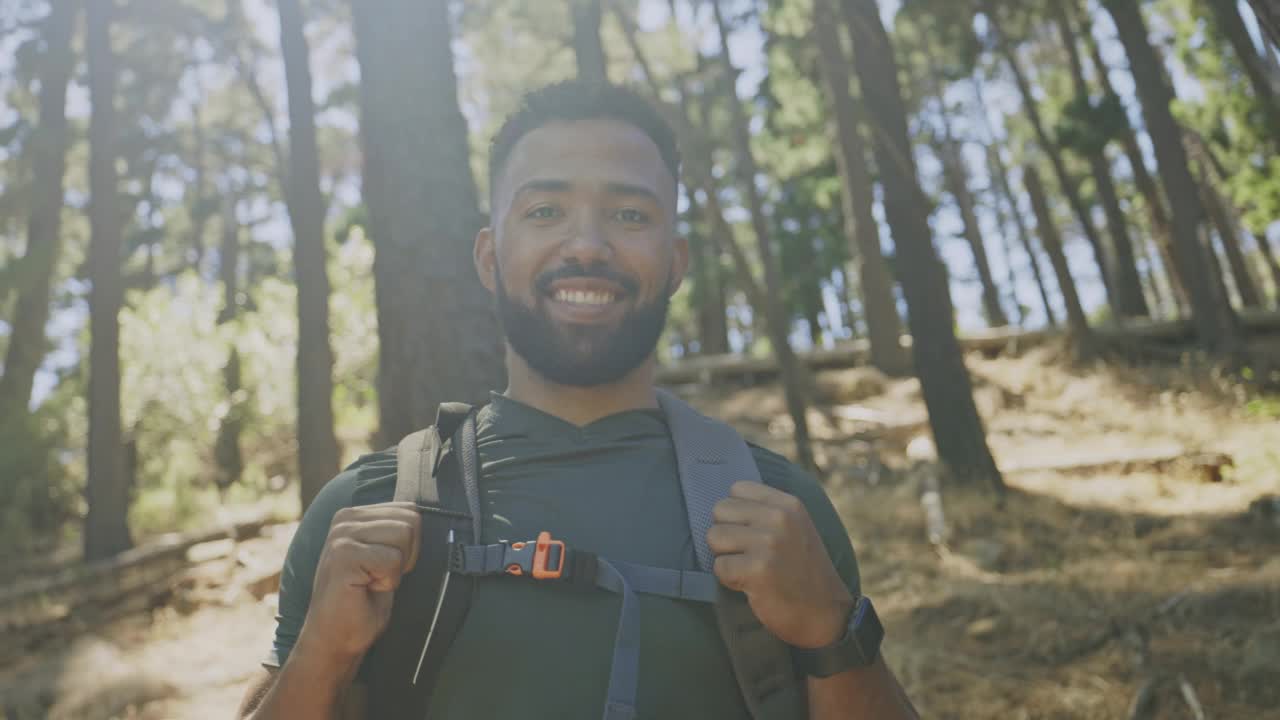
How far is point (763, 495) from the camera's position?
5.65 feet

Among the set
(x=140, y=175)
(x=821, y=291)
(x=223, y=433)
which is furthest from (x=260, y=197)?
(x=821, y=291)

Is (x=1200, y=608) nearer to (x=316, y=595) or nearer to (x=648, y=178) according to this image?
(x=648, y=178)

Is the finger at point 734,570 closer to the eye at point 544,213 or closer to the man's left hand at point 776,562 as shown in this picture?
the man's left hand at point 776,562

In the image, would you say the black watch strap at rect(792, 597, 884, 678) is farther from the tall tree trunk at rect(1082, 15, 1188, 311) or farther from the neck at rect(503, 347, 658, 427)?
the tall tree trunk at rect(1082, 15, 1188, 311)

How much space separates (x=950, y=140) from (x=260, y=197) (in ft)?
75.4

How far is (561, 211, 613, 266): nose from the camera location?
2.12m

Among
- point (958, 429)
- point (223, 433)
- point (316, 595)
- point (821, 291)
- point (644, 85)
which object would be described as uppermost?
point (644, 85)

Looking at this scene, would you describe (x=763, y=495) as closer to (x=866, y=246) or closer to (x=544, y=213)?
(x=544, y=213)

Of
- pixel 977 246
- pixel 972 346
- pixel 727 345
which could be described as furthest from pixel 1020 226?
pixel 972 346

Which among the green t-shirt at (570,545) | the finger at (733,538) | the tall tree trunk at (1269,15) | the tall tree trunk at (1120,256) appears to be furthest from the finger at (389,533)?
the tall tree trunk at (1120,256)

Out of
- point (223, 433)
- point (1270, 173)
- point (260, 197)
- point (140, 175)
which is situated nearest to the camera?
point (1270, 173)

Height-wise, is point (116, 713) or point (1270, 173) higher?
point (1270, 173)

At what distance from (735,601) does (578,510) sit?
1.29 ft

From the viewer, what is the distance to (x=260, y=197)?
3019 cm
